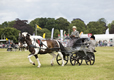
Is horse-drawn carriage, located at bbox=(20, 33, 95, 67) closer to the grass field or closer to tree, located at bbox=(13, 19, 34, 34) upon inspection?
the grass field

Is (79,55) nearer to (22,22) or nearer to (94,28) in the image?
(22,22)

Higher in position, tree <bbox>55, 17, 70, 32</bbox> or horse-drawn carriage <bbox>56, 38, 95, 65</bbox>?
tree <bbox>55, 17, 70, 32</bbox>

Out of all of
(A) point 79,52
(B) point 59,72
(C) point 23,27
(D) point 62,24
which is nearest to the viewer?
(B) point 59,72

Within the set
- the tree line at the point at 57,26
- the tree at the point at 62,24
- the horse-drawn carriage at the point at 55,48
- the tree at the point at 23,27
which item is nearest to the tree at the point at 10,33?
the tree line at the point at 57,26

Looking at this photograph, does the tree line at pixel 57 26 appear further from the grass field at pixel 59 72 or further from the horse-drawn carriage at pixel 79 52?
the grass field at pixel 59 72

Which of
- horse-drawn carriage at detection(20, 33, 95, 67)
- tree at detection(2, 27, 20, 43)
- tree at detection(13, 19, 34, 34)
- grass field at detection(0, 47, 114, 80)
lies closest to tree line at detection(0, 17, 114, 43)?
tree at detection(13, 19, 34, 34)

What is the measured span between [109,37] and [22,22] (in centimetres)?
4761

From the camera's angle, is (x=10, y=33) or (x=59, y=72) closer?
(x=59, y=72)

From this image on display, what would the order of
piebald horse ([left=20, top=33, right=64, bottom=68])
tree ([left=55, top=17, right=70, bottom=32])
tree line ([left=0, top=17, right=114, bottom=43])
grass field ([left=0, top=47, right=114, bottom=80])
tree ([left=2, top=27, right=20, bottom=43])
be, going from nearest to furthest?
1. grass field ([left=0, top=47, right=114, bottom=80])
2. piebald horse ([left=20, top=33, right=64, bottom=68])
3. tree ([left=2, top=27, right=20, bottom=43])
4. tree line ([left=0, top=17, right=114, bottom=43])
5. tree ([left=55, top=17, right=70, bottom=32])

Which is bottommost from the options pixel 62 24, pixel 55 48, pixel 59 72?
pixel 59 72

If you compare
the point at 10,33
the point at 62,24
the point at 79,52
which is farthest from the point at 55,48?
the point at 62,24

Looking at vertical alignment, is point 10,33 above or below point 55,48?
above

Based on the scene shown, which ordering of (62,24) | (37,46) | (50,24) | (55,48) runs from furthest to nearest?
(62,24) → (50,24) → (55,48) → (37,46)

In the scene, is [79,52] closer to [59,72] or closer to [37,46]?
[37,46]
